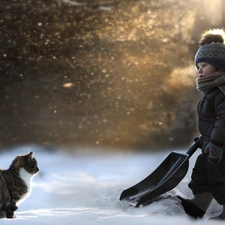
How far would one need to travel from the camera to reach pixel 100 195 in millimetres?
3932

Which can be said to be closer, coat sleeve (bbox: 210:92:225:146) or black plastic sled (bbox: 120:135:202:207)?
coat sleeve (bbox: 210:92:225:146)

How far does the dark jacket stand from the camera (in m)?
2.60

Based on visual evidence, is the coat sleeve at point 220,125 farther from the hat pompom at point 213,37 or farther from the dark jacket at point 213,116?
the hat pompom at point 213,37

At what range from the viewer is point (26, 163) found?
327 cm

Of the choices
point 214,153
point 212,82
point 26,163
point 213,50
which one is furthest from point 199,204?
point 26,163

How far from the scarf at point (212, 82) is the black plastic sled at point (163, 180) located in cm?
39

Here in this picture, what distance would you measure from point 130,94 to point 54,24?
214 cm

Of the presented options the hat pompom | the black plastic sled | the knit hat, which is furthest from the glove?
the hat pompom

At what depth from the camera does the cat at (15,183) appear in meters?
2.95

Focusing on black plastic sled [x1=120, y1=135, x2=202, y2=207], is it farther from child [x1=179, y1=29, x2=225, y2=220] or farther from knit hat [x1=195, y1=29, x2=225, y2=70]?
knit hat [x1=195, y1=29, x2=225, y2=70]

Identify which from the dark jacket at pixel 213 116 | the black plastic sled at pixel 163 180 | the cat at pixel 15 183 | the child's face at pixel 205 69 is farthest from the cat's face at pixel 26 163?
the child's face at pixel 205 69

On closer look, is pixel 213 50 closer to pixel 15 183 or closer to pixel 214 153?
pixel 214 153

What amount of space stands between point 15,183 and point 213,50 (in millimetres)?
1661

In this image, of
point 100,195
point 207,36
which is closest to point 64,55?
point 100,195
